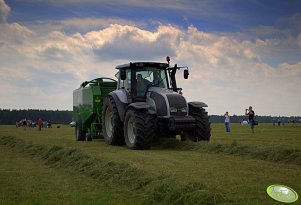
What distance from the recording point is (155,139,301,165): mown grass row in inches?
428

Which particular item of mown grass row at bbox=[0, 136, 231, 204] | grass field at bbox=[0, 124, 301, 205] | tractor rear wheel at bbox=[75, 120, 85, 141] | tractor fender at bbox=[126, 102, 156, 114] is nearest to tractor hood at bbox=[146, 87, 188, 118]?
tractor fender at bbox=[126, 102, 156, 114]

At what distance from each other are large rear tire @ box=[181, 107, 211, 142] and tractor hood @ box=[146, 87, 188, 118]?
0.61m

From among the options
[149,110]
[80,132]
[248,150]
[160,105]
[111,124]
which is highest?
[160,105]

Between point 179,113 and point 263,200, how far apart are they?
8.60m

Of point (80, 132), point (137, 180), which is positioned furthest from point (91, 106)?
point (137, 180)

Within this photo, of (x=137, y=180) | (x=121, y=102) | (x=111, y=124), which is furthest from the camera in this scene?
(x=111, y=124)

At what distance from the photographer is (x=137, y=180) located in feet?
26.6

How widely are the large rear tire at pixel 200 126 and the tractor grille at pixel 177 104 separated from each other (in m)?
0.64

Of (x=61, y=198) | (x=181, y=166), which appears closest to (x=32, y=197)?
(x=61, y=198)

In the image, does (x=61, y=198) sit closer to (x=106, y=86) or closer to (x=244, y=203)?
(x=244, y=203)

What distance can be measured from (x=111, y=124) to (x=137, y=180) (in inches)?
364

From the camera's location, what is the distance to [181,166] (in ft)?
30.7

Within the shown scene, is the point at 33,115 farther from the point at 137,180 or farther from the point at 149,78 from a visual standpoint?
the point at 137,180

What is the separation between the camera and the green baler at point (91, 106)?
19.6 metres
